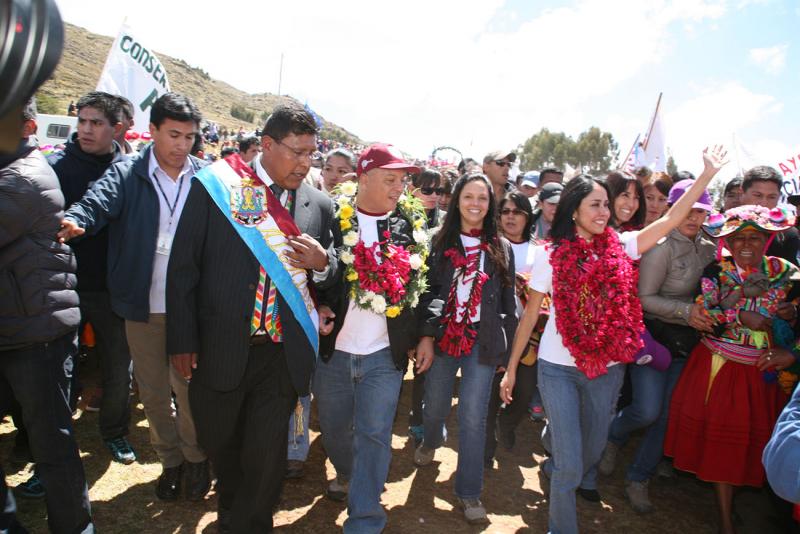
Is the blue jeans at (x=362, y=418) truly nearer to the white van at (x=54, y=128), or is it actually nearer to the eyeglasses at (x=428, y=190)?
the eyeglasses at (x=428, y=190)

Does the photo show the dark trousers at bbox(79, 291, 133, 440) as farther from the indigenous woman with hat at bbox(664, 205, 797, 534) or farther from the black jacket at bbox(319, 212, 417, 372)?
the indigenous woman with hat at bbox(664, 205, 797, 534)

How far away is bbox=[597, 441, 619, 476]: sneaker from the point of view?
4.69 m

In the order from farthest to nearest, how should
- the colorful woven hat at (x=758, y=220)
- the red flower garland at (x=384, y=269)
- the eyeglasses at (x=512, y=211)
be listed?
the eyeglasses at (x=512, y=211) → the colorful woven hat at (x=758, y=220) → the red flower garland at (x=384, y=269)

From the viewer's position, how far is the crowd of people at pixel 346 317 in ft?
9.53

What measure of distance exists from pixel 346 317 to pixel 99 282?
2040 mm

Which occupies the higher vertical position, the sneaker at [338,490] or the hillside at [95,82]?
the hillside at [95,82]

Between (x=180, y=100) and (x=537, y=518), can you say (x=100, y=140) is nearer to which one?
(x=180, y=100)

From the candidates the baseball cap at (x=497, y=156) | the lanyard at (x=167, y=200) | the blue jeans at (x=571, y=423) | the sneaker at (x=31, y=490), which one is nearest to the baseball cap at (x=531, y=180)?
the baseball cap at (x=497, y=156)

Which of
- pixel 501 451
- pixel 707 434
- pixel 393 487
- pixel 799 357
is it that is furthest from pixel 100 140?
pixel 799 357

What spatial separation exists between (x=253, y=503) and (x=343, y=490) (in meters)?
1.03

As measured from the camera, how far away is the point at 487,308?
12.5 ft

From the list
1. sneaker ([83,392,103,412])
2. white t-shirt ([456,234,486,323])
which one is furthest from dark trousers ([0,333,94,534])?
white t-shirt ([456,234,486,323])

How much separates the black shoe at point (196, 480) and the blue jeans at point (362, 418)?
876mm

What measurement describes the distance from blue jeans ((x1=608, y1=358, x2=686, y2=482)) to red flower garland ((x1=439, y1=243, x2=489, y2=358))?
1480 millimetres
